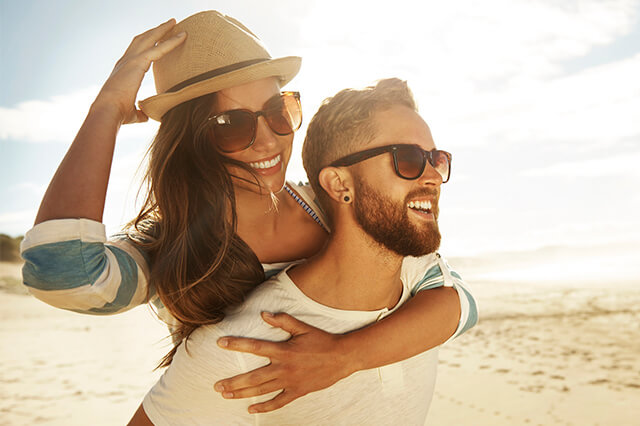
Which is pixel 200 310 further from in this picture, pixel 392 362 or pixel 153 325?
pixel 153 325

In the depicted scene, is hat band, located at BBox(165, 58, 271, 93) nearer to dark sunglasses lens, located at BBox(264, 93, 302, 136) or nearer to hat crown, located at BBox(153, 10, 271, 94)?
hat crown, located at BBox(153, 10, 271, 94)

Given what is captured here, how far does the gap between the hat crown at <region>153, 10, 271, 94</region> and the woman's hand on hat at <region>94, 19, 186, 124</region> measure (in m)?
0.07

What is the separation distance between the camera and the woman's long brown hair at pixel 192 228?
232 cm

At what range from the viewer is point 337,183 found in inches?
98.6

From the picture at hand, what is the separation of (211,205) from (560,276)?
20.9m

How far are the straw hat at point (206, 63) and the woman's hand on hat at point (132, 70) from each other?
81 millimetres

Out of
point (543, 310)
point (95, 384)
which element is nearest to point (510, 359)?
point (543, 310)

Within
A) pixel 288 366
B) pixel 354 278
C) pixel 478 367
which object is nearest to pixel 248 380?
pixel 288 366

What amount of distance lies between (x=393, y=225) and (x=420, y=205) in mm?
169

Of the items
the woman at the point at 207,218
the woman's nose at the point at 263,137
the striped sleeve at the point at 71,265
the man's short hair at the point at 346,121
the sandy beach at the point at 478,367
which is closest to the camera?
the striped sleeve at the point at 71,265

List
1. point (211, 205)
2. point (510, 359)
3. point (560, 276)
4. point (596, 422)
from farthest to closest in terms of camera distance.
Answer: point (560, 276) < point (510, 359) < point (596, 422) < point (211, 205)

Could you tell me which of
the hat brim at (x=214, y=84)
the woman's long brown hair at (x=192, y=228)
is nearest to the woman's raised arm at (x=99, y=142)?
the hat brim at (x=214, y=84)

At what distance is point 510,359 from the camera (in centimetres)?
867

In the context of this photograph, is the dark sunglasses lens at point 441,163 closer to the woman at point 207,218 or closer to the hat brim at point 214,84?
the woman at point 207,218
